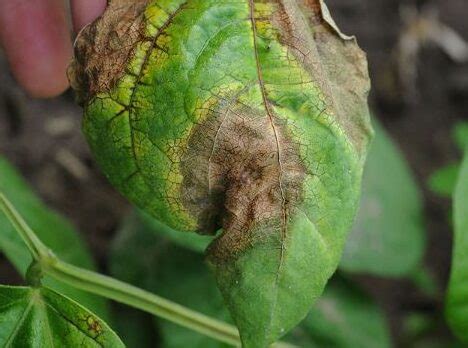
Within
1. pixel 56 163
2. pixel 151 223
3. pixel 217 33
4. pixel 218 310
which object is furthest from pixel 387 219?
pixel 217 33

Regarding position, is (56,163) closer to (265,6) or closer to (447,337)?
(447,337)

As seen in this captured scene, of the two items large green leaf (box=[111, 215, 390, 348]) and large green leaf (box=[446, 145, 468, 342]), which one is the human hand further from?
large green leaf (box=[446, 145, 468, 342])

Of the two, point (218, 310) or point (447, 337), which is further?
point (447, 337)

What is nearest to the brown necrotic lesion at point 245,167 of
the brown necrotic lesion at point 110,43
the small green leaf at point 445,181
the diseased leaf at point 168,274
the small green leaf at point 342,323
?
the brown necrotic lesion at point 110,43

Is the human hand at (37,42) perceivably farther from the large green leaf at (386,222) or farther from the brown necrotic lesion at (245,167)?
the large green leaf at (386,222)

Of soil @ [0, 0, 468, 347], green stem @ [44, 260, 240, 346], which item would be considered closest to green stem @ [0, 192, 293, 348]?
green stem @ [44, 260, 240, 346]

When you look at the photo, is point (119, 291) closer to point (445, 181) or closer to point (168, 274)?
point (168, 274)
